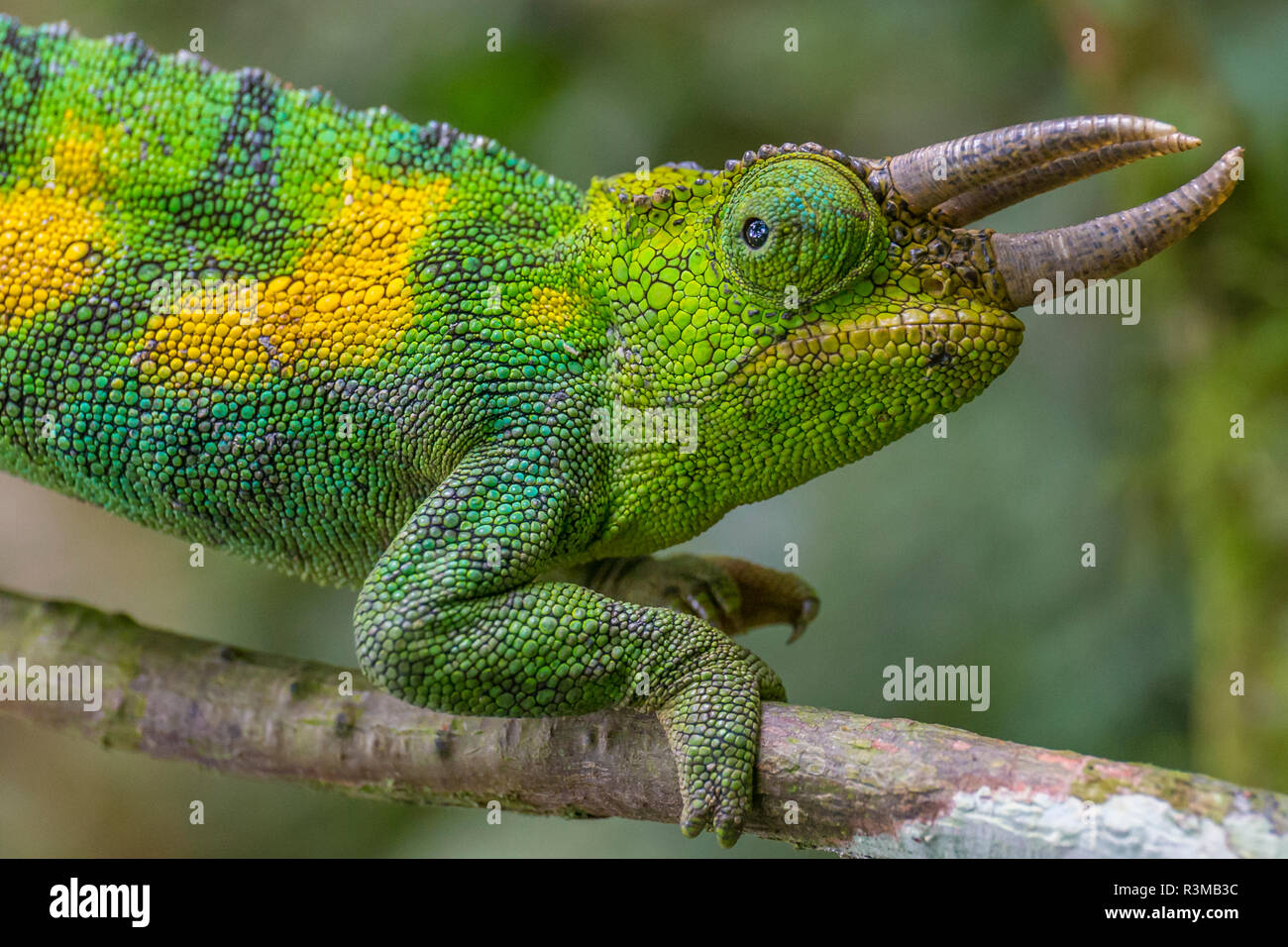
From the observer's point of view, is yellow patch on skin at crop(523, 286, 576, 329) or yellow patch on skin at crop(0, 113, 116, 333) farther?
yellow patch on skin at crop(0, 113, 116, 333)

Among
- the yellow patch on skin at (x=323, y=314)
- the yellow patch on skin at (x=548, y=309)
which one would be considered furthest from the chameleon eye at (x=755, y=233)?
the yellow patch on skin at (x=323, y=314)

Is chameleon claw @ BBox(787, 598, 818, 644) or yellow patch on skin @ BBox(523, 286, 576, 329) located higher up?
yellow patch on skin @ BBox(523, 286, 576, 329)

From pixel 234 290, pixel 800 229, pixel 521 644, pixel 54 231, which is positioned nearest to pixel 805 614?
pixel 521 644

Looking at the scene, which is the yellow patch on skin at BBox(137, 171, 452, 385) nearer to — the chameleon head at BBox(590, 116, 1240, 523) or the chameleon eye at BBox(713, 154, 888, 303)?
the chameleon head at BBox(590, 116, 1240, 523)

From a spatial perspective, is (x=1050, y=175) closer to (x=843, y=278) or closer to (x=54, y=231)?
(x=843, y=278)

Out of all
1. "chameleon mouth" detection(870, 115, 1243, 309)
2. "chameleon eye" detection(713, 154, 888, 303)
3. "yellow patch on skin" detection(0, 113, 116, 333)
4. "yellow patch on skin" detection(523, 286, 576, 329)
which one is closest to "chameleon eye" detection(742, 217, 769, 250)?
"chameleon eye" detection(713, 154, 888, 303)

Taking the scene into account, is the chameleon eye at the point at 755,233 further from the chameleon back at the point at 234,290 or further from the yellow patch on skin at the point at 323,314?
the yellow patch on skin at the point at 323,314

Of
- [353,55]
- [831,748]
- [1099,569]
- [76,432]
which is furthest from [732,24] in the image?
[831,748]
